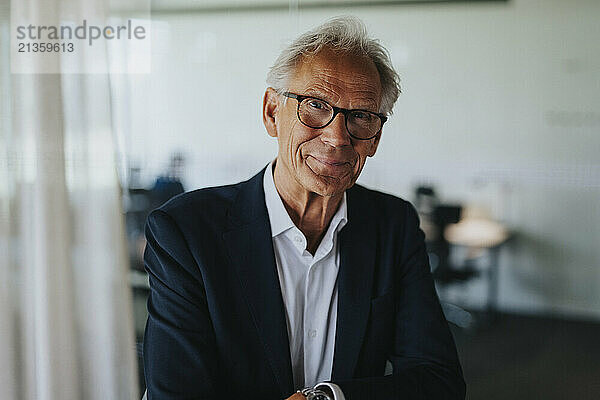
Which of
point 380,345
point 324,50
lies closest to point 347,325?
point 380,345

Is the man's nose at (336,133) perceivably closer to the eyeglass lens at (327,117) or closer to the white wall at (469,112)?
the eyeglass lens at (327,117)

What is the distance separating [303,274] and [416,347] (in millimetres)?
333

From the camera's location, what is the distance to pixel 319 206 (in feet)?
5.14

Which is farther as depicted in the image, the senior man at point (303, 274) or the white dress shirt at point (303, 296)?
the white dress shirt at point (303, 296)

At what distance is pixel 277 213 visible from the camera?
5.04 ft

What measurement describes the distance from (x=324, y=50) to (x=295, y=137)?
21 centimetres

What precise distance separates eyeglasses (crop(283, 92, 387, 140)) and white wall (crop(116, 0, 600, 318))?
720mm

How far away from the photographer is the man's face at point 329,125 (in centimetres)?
145

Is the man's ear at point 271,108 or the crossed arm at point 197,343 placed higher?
the man's ear at point 271,108

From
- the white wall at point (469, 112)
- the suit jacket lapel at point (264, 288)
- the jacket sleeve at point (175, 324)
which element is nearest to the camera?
the jacket sleeve at point (175, 324)

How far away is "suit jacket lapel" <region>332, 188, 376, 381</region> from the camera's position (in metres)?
1.53

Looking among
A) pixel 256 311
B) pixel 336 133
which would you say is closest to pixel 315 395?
pixel 256 311

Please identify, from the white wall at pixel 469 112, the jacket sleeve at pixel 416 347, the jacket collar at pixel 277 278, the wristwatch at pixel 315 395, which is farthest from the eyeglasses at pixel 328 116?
the white wall at pixel 469 112

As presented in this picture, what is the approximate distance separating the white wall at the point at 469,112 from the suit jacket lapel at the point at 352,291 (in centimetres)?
62
